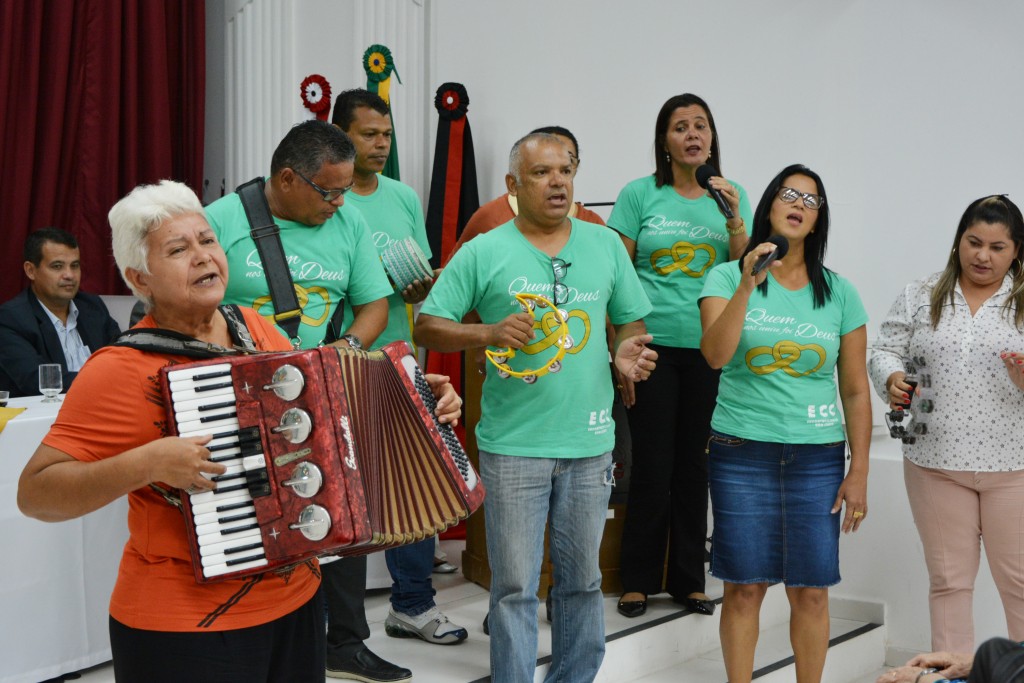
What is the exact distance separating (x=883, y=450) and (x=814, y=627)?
4.98 feet

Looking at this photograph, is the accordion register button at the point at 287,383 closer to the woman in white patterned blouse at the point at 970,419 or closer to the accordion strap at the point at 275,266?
the accordion strap at the point at 275,266

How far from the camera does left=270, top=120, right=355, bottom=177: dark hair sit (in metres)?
2.65

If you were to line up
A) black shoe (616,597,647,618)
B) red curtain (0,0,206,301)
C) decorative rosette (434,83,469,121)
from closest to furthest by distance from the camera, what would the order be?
black shoe (616,597,647,618) < red curtain (0,0,206,301) < decorative rosette (434,83,469,121)

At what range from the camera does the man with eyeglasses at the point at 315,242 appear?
264 centimetres

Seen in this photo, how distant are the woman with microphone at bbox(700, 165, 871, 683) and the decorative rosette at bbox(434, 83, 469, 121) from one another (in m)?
2.33

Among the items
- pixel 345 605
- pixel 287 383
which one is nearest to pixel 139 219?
pixel 287 383

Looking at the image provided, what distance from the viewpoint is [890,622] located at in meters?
4.31

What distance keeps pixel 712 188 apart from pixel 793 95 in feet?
5.21

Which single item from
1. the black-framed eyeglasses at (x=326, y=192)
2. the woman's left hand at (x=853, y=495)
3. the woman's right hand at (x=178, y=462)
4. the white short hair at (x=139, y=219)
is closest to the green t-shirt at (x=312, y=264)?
the black-framed eyeglasses at (x=326, y=192)

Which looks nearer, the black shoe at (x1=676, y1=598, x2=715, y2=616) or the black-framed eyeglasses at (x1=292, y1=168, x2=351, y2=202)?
the black-framed eyeglasses at (x1=292, y1=168, x2=351, y2=202)

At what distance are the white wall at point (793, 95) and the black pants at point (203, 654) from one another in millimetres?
3200

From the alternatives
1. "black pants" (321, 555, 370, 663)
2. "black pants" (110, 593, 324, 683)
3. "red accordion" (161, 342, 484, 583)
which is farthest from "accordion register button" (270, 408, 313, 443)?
"black pants" (321, 555, 370, 663)

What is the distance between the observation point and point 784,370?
2.99 meters

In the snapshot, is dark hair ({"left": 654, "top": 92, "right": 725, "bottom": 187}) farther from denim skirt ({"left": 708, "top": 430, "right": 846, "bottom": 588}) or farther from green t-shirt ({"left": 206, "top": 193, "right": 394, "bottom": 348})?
green t-shirt ({"left": 206, "top": 193, "right": 394, "bottom": 348})
